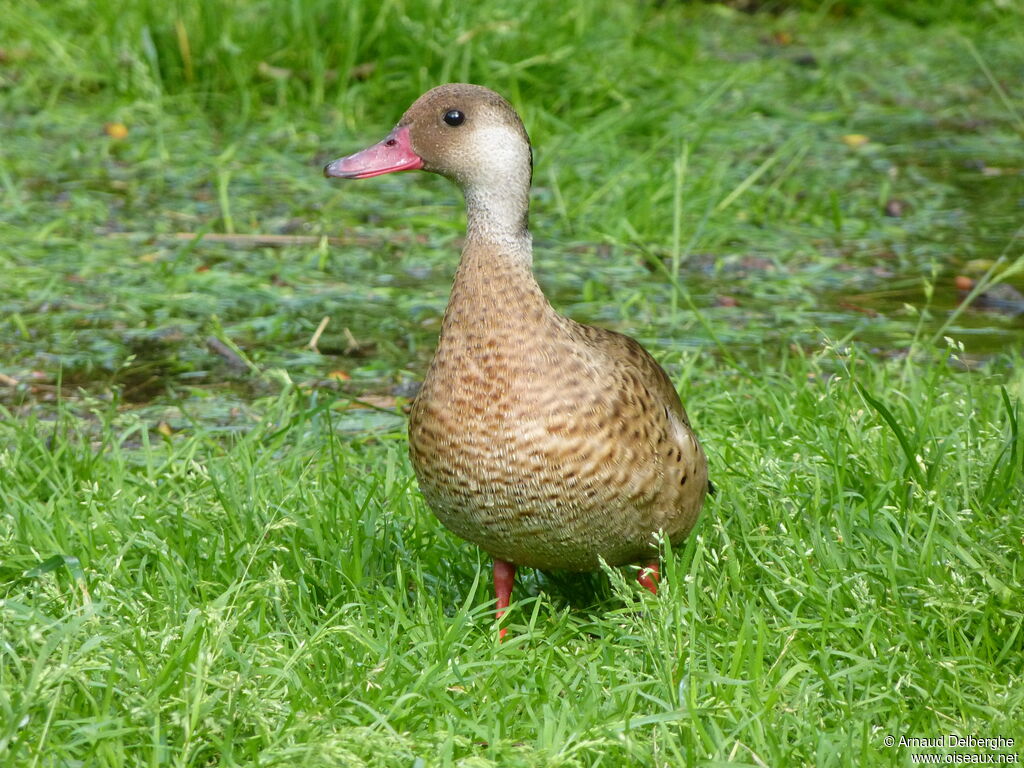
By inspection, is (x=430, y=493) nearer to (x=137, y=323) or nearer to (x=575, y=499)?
(x=575, y=499)

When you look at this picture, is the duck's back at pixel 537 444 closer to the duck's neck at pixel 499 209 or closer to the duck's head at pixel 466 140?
the duck's neck at pixel 499 209

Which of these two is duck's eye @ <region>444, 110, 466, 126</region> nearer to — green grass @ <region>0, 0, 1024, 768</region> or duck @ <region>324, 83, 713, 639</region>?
duck @ <region>324, 83, 713, 639</region>

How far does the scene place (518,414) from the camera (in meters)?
3.43

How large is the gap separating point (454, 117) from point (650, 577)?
4.20 ft

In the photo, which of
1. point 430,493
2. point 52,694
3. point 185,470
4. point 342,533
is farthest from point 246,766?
point 185,470

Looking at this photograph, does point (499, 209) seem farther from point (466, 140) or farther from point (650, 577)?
point (650, 577)

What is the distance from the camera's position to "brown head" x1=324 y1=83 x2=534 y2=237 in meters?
3.69

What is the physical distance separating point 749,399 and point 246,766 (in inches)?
101

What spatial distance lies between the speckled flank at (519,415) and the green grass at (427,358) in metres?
0.19

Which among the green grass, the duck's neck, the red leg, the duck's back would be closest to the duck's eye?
the duck's neck

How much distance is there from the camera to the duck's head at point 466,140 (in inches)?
146

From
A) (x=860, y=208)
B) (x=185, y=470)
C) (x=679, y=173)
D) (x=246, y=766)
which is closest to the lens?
(x=246, y=766)

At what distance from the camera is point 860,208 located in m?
7.21

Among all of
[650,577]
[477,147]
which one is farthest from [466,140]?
[650,577]
